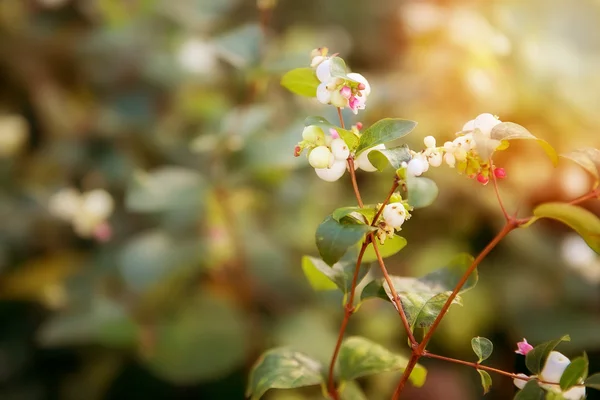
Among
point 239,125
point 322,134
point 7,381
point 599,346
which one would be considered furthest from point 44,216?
point 599,346

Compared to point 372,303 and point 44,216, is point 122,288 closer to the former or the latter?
point 44,216

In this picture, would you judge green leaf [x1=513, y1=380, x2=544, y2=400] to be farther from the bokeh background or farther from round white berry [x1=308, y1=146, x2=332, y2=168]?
the bokeh background

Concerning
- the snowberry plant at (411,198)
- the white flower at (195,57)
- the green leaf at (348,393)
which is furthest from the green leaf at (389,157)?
the white flower at (195,57)

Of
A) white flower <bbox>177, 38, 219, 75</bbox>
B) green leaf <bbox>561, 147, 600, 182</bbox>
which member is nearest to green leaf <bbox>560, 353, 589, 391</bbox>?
green leaf <bbox>561, 147, 600, 182</bbox>

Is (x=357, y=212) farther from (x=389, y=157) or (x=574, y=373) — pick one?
(x=574, y=373)

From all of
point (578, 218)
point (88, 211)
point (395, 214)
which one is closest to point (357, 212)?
point (395, 214)
